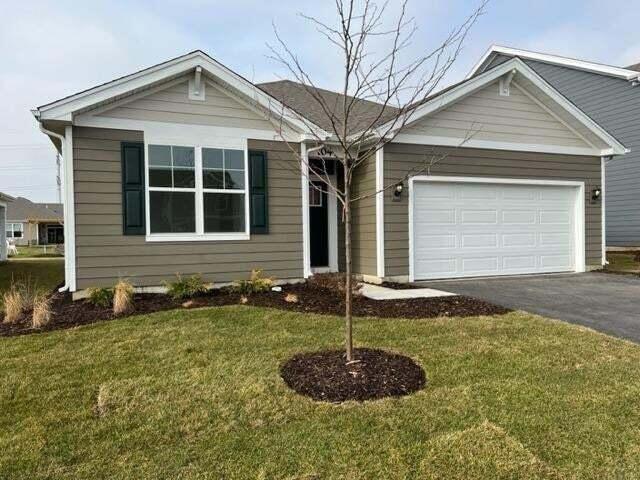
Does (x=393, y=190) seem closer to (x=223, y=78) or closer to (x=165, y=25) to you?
(x=223, y=78)

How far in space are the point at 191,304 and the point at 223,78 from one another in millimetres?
3942

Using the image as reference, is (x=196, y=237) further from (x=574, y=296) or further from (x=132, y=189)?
(x=574, y=296)

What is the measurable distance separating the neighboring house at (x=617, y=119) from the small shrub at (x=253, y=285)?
13.2 metres

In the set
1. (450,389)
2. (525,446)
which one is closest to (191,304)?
(450,389)

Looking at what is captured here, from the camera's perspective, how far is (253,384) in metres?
3.99

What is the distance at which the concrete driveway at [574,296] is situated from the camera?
6379mm

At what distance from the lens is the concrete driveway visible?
20.9 ft

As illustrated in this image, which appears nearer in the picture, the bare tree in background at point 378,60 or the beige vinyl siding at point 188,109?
the bare tree in background at point 378,60

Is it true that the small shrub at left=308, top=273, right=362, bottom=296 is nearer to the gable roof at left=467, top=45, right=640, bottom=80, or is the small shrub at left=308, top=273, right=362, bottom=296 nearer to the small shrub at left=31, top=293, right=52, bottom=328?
the small shrub at left=31, top=293, right=52, bottom=328

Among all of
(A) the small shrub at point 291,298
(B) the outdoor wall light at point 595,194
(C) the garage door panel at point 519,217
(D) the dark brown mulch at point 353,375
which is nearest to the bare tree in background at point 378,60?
(D) the dark brown mulch at point 353,375

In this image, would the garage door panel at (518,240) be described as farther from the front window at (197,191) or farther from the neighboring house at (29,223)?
the neighboring house at (29,223)

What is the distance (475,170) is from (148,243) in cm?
683

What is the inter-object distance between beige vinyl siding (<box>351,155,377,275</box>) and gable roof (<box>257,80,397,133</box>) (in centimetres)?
96

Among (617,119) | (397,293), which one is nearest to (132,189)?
(397,293)
